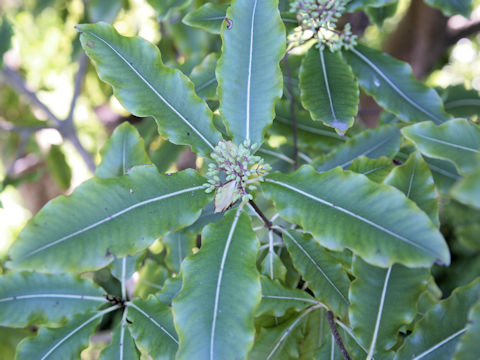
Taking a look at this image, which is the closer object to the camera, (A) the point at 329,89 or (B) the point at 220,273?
(B) the point at 220,273

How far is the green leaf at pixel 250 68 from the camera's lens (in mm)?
758

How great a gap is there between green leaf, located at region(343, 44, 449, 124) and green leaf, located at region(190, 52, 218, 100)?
1.12 ft

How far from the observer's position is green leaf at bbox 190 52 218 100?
1.03 m

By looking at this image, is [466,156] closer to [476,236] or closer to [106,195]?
[106,195]

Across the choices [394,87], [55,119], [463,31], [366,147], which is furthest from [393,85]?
[463,31]

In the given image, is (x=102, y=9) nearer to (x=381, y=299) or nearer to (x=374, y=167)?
(x=374, y=167)

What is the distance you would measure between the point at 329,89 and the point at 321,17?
18cm

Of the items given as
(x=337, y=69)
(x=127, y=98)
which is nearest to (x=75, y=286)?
(x=127, y=98)

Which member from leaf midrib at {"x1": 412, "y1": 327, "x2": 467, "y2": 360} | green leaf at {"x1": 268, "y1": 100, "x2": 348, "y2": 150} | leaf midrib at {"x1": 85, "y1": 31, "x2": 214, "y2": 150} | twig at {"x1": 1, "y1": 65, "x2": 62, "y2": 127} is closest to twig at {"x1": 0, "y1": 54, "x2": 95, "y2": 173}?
twig at {"x1": 1, "y1": 65, "x2": 62, "y2": 127}

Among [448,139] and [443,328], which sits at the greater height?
[448,139]

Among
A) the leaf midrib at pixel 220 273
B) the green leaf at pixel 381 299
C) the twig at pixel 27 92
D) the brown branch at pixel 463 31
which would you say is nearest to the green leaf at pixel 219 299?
the leaf midrib at pixel 220 273

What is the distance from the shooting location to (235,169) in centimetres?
75

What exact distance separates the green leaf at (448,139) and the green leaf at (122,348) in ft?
2.23

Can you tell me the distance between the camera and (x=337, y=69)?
3.23ft
